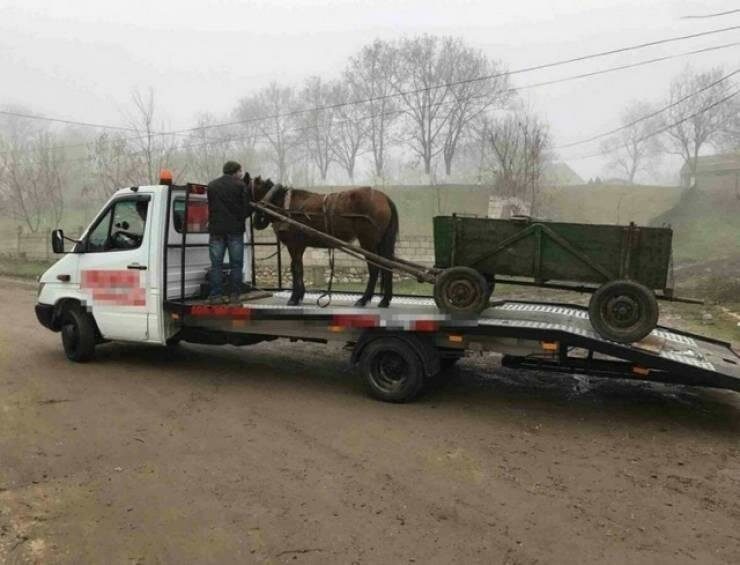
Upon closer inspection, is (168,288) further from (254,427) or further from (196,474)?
(196,474)

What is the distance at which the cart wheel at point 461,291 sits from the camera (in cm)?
616

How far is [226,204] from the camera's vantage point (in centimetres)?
722

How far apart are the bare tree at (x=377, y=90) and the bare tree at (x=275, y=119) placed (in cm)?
897

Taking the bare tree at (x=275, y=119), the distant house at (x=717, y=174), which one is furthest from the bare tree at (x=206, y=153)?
the distant house at (x=717, y=174)

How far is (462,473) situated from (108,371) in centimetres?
510

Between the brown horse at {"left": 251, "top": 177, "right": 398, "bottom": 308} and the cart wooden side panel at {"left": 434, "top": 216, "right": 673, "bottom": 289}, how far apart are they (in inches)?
38.1

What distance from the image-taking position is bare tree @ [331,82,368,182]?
219ft

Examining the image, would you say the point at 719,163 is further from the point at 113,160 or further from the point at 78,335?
the point at 78,335

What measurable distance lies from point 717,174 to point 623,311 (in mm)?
50767

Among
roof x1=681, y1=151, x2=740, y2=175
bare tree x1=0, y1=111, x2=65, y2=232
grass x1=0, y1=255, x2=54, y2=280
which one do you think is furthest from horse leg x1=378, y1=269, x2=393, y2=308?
roof x1=681, y1=151, x2=740, y2=175

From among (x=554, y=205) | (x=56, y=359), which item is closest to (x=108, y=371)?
(x=56, y=359)

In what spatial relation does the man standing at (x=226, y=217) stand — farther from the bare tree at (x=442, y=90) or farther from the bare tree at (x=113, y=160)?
the bare tree at (x=442, y=90)

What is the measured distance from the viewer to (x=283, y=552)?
3.57 meters

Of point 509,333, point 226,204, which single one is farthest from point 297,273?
point 509,333
